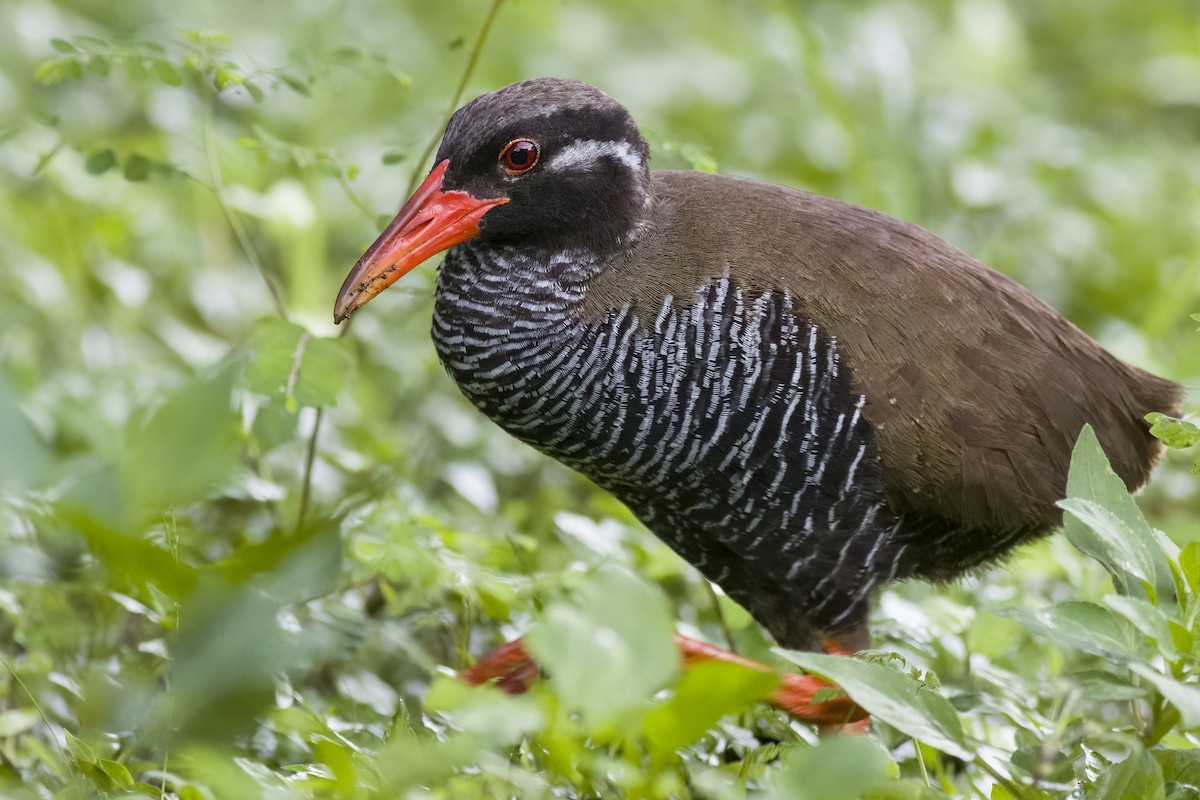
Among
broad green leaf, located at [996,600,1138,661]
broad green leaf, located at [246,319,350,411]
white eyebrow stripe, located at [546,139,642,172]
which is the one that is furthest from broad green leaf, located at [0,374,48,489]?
white eyebrow stripe, located at [546,139,642,172]

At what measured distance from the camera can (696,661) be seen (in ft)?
10.6

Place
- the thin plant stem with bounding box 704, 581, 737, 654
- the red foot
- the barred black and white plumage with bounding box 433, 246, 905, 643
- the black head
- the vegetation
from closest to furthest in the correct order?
1. the vegetation
2. the barred black and white plumage with bounding box 433, 246, 905, 643
3. the black head
4. the red foot
5. the thin plant stem with bounding box 704, 581, 737, 654

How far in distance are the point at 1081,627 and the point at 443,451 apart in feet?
8.73

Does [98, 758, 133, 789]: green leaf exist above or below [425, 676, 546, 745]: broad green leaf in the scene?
below

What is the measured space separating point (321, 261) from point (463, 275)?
7.24 feet

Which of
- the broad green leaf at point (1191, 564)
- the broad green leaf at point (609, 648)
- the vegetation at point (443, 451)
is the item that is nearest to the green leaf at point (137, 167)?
the vegetation at point (443, 451)

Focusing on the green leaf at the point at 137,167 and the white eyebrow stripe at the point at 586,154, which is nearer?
the white eyebrow stripe at the point at 586,154

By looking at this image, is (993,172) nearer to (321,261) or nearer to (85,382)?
(321,261)

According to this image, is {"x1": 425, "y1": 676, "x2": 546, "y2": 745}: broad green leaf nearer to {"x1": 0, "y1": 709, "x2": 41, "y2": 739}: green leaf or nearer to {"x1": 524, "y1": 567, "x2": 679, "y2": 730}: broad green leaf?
{"x1": 524, "y1": 567, "x2": 679, "y2": 730}: broad green leaf

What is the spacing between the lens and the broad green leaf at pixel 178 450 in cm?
166

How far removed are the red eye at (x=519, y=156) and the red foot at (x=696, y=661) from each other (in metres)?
1.10

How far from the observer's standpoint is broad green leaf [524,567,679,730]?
1.79m

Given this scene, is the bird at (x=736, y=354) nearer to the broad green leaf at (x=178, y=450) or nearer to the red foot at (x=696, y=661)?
the red foot at (x=696, y=661)

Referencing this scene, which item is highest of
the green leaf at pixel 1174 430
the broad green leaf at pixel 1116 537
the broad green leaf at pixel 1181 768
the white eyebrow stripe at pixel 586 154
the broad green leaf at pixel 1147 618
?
the green leaf at pixel 1174 430
